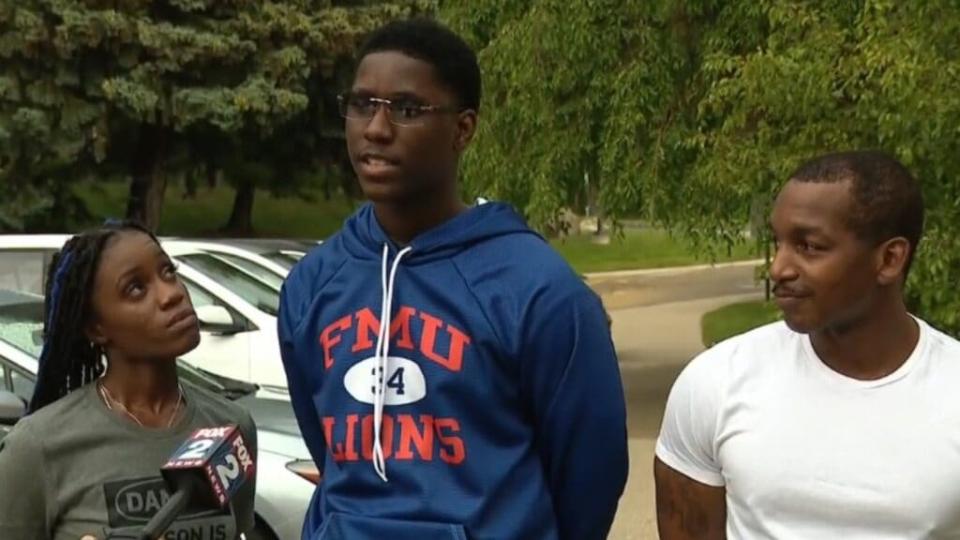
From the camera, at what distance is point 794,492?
2.45 metres

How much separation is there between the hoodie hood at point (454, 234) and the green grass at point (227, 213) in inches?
1376

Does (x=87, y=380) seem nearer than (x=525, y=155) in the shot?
Yes

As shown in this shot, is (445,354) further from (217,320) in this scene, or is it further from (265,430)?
(217,320)

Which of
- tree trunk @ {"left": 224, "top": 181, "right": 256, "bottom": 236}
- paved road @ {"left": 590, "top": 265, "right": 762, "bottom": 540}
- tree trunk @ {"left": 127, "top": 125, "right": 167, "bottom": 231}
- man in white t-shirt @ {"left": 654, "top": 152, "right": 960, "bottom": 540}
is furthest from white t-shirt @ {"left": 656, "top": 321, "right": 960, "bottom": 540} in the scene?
tree trunk @ {"left": 224, "top": 181, "right": 256, "bottom": 236}

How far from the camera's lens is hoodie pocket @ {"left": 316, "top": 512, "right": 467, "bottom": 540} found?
2.40 m

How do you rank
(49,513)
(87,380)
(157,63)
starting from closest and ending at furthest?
(49,513)
(87,380)
(157,63)

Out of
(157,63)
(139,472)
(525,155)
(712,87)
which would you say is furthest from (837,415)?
(157,63)

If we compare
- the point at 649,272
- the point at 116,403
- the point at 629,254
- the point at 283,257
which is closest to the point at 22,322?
the point at 116,403

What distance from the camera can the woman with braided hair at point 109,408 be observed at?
8.84 ft

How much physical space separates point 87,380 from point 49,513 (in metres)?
0.35

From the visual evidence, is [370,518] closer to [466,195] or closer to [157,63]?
[466,195]

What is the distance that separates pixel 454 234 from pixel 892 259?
28.5 inches

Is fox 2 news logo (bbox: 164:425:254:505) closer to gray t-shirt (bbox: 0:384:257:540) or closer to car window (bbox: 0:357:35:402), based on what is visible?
gray t-shirt (bbox: 0:384:257:540)

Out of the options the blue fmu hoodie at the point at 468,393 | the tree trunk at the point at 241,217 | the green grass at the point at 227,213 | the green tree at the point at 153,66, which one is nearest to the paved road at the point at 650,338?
the blue fmu hoodie at the point at 468,393
